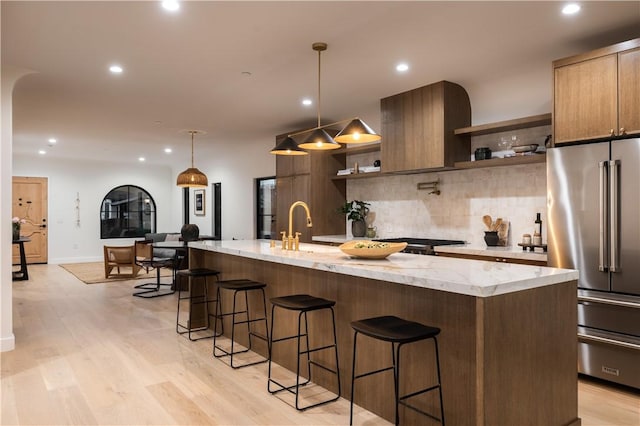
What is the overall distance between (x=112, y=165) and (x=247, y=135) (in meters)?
5.86

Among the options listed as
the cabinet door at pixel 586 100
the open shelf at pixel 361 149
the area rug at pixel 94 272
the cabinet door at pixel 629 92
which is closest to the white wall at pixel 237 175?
the area rug at pixel 94 272

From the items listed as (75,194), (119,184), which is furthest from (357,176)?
(75,194)

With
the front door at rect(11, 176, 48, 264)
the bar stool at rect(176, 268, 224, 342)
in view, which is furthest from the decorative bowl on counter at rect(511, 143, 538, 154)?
the front door at rect(11, 176, 48, 264)

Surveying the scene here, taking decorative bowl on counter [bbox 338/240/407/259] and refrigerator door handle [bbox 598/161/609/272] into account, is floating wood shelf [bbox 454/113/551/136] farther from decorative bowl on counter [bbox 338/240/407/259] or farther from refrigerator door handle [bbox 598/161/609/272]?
decorative bowl on counter [bbox 338/240/407/259]

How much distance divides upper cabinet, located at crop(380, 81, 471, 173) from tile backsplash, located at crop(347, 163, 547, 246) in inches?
17.8

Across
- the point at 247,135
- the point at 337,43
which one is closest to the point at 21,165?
the point at 247,135

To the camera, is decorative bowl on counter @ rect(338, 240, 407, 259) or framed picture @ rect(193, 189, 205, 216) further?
framed picture @ rect(193, 189, 205, 216)

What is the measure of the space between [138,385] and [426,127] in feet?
12.1

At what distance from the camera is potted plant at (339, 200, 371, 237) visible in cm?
Result: 642

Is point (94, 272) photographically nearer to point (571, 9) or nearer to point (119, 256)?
point (119, 256)

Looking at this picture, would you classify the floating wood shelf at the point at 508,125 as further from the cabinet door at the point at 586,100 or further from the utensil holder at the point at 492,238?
the utensil holder at the point at 492,238

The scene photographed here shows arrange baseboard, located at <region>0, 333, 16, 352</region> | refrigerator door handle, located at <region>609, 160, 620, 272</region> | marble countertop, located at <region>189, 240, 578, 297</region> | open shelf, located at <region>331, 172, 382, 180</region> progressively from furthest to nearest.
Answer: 1. open shelf, located at <region>331, 172, 382, 180</region>
2. baseboard, located at <region>0, 333, 16, 352</region>
3. refrigerator door handle, located at <region>609, 160, 620, 272</region>
4. marble countertop, located at <region>189, 240, 578, 297</region>

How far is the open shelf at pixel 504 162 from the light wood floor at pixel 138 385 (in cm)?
198

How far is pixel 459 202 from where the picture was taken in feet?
17.5
